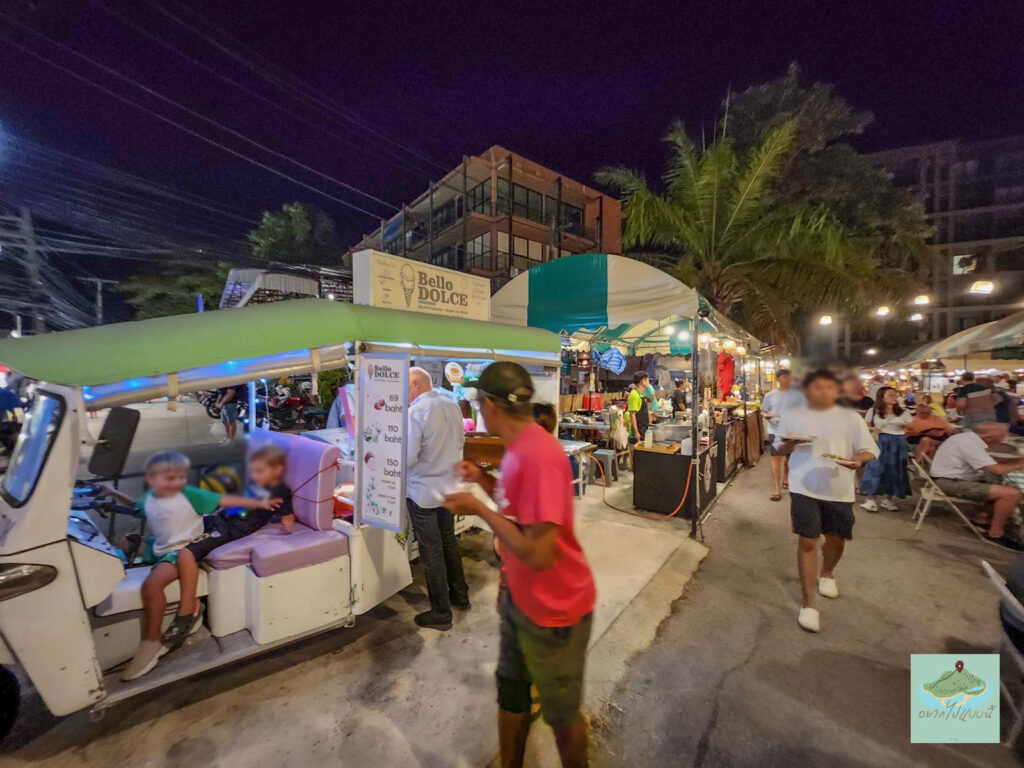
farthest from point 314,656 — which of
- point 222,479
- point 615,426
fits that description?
point 615,426

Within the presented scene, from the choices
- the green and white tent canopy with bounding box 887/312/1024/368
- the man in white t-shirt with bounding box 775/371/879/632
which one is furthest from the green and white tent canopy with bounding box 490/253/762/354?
the green and white tent canopy with bounding box 887/312/1024/368

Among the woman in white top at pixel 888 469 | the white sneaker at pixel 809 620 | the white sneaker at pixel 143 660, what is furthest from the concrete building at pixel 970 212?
the white sneaker at pixel 143 660

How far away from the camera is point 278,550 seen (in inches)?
121

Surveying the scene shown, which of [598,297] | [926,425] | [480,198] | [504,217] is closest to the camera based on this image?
[926,425]

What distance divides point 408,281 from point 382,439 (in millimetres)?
1852

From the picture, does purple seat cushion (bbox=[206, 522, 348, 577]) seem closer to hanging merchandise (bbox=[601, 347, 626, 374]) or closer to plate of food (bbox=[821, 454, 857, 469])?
plate of food (bbox=[821, 454, 857, 469])

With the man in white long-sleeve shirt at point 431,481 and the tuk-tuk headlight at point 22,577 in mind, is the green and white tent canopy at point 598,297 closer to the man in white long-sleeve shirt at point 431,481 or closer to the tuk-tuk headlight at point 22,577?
the man in white long-sleeve shirt at point 431,481

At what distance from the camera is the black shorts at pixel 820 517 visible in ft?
12.0

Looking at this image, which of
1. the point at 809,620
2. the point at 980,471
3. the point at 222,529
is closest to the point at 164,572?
the point at 222,529

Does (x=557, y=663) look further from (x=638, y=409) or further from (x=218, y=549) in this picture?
(x=638, y=409)

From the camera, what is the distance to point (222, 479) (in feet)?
4.33

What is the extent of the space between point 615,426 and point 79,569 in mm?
8082

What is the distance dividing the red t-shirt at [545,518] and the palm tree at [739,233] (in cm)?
995

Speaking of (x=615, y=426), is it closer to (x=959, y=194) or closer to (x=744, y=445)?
(x=744, y=445)
